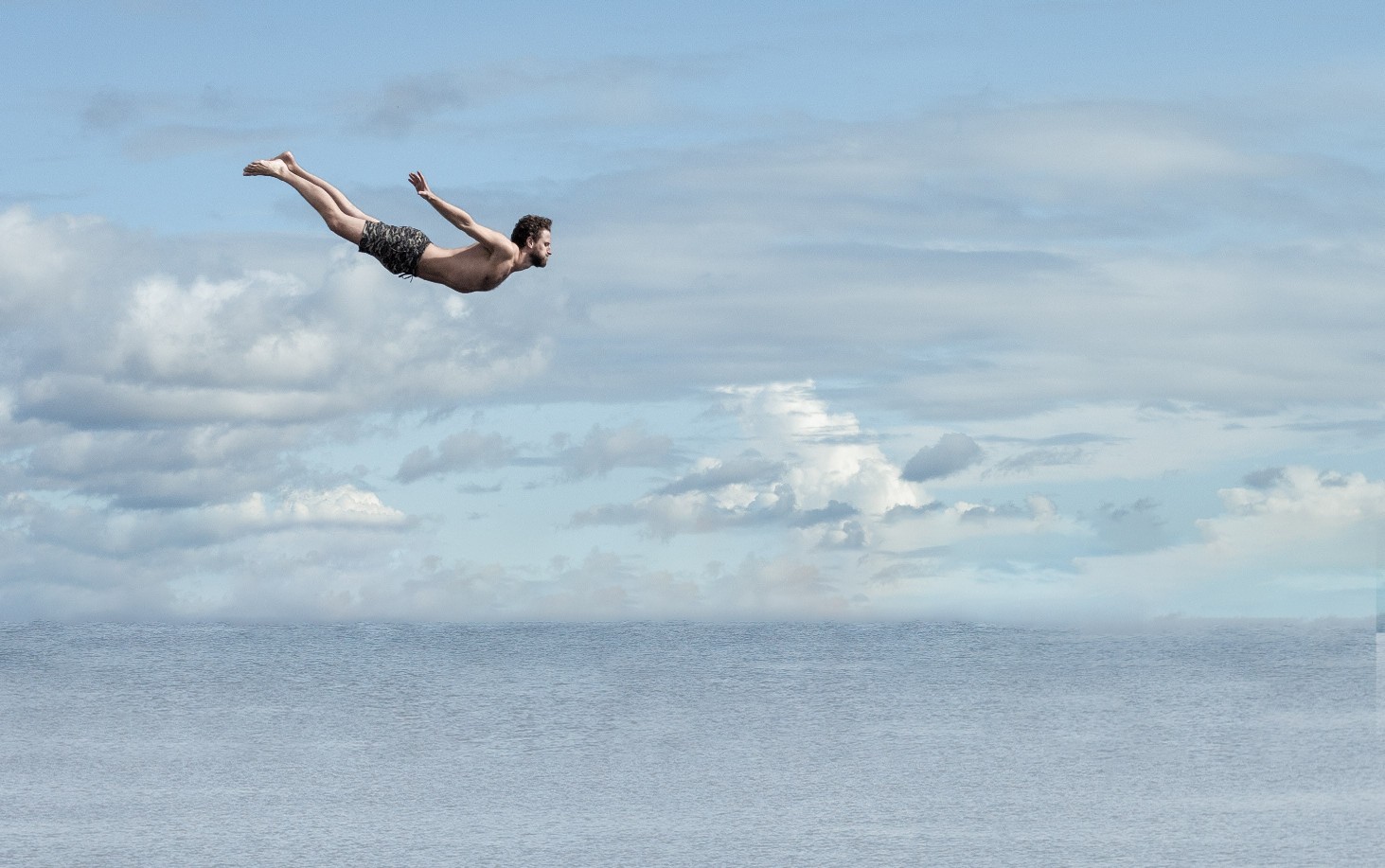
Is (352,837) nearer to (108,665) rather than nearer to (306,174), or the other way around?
(306,174)

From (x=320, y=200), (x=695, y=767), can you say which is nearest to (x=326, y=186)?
(x=320, y=200)

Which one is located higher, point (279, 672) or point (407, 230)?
point (407, 230)

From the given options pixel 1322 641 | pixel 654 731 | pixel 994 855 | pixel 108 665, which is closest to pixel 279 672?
pixel 108 665

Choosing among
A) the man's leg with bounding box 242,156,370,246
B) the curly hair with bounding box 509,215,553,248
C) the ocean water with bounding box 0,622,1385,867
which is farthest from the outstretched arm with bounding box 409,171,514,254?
the ocean water with bounding box 0,622,1385,867

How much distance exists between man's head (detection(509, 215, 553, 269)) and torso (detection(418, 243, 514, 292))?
277 millimetres

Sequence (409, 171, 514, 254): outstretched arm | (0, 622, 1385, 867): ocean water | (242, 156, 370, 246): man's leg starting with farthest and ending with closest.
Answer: (0, 622, 1385, 867): ocean water, (242, 156, 370, 246): man's leg, (409, 171, 514, 254): outstretched arm

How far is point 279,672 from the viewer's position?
179125 millimetres

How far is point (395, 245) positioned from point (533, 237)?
1633mm

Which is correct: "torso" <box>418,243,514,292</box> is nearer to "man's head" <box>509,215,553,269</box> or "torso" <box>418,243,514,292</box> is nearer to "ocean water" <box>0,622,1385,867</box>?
"man's head" <box>509,215,553,269</box>

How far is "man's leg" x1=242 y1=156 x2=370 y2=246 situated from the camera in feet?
55.1

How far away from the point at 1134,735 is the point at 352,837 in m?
68.1

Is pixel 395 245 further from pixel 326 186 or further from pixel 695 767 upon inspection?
pixel 695 767

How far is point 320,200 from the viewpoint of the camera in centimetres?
1709

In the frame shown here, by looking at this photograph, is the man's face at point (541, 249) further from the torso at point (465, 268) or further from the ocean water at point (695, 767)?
the ocean water at point (695, 767)
